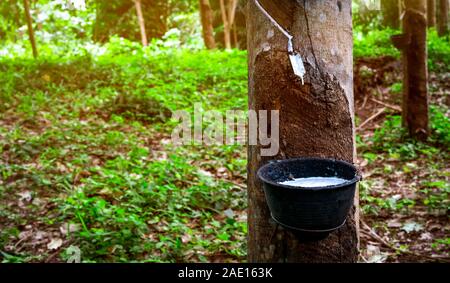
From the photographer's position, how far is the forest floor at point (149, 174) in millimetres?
3510

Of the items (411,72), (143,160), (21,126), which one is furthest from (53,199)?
(411,72)

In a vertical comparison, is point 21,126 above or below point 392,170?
above

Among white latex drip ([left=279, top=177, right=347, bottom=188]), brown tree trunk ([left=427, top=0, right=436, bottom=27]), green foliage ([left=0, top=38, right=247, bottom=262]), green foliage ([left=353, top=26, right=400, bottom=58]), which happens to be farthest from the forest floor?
brown tree trunk ([left=427, top=0, right=436, bottom=27])

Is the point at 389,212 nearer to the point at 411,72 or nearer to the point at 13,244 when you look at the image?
the point at 411,72

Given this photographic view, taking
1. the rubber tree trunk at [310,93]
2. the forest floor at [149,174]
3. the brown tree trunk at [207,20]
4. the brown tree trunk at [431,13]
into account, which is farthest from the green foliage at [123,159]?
the brown tree trunk at [431,13]

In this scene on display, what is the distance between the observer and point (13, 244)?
11.6 ft

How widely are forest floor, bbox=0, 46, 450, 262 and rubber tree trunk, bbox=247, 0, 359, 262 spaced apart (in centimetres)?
148

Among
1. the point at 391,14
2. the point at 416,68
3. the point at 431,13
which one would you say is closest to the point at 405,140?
the point at 416,68

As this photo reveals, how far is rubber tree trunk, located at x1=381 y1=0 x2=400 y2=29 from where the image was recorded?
1541 centimetres

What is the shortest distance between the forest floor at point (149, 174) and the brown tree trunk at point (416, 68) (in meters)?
0.28

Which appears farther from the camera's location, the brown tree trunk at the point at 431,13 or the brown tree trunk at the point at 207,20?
the brown tree trunk at the point at 207,20

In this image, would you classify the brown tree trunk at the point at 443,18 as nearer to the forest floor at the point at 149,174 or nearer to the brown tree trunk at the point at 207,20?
the forest floor at the point at 149,174

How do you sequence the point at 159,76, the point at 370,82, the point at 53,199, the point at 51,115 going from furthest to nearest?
1. the point at 159,76
2. the point at 370,82
3. the point at 51,115
4. the point at 53,199
